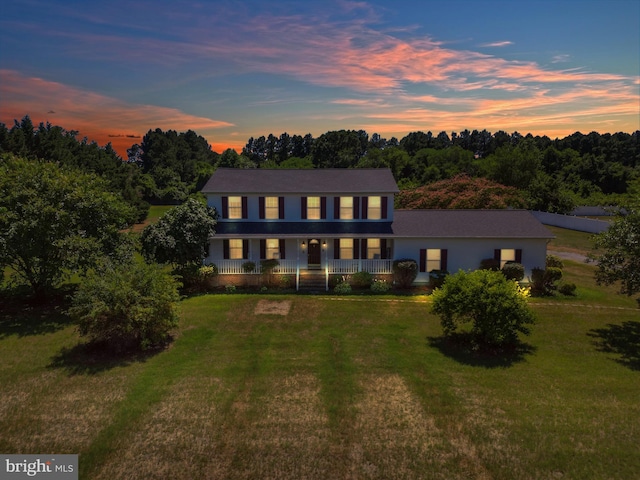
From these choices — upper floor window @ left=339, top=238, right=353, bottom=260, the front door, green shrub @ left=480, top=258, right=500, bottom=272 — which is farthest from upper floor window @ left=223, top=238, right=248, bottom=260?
green shrub @ left=480, top=258, right=500, bottom=272

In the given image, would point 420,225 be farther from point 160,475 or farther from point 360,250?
point 160,475

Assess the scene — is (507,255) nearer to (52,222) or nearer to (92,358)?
(92,358)

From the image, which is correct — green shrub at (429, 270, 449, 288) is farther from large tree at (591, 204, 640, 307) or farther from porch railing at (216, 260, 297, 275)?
porch railing at (216, 260, 297, 275)

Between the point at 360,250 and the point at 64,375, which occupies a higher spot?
the point at 360,250

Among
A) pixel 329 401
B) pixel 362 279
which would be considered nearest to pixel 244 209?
pixel 362 279

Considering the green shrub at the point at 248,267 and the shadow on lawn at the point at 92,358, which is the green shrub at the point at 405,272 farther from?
the shadow on lawn at the point at 92,358

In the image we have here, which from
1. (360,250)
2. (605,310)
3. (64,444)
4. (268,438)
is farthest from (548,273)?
(64,444)

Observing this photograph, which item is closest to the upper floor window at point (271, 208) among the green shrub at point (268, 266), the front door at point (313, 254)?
the front door at point (313, 254)
